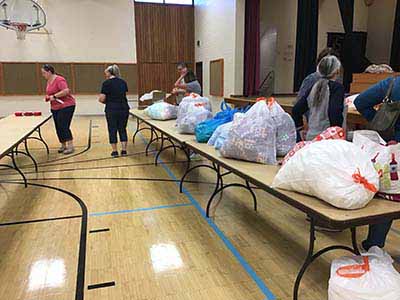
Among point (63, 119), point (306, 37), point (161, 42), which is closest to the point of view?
point (63, 119)

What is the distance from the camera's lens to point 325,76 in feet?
8.09

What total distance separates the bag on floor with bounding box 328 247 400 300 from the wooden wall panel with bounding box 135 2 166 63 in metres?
11.0

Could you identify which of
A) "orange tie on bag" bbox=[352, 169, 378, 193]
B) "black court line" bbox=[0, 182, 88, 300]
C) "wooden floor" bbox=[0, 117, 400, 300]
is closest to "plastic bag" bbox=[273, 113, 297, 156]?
"wooden floor" bbox=[0, 117, 400, 300]

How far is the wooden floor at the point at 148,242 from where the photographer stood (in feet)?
6.66

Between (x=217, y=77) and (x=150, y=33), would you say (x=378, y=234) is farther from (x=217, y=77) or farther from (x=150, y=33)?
(x=150, y=33)

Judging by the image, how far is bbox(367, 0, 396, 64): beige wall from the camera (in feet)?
33.1

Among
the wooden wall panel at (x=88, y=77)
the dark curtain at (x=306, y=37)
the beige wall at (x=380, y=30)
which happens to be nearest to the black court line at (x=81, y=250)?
the dark curtain at (x=306, y=37)

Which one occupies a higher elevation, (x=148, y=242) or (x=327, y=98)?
(x=327, y=98)

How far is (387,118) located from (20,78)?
1125cm

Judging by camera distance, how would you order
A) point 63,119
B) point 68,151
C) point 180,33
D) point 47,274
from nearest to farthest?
point 47,274
point 63,119
point 68,151
point 180,33

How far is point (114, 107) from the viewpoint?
4934 mm

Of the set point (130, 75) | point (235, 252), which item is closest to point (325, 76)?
point (235, 252)

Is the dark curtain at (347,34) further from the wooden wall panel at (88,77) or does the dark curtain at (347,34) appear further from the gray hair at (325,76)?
the gray hair at (325,76)

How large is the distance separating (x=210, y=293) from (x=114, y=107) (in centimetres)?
353
